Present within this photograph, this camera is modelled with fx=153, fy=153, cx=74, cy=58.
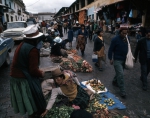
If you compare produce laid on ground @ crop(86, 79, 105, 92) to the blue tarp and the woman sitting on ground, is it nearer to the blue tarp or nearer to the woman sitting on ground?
the blue tarp

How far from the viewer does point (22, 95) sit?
2.52 metres

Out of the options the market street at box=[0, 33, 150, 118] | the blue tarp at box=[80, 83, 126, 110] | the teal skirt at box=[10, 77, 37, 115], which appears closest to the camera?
the teal skirt at box=[10, 77, 37, 115]

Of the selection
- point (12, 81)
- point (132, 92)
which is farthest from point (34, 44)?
point (132, 92)

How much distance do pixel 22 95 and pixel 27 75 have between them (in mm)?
353

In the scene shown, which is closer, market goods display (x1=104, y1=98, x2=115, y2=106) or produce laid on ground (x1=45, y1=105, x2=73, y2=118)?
produce laid on ground (x1=45, y1=105, x2=73, y2=118)

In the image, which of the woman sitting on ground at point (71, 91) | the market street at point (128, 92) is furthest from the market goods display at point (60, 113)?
the market street at point (128, 92)

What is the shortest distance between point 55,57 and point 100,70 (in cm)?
229

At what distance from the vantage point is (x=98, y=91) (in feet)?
15.2

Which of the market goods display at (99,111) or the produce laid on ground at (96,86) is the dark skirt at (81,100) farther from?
the produce laid on ground at (96,86)

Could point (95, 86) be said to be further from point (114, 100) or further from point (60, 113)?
point (60, 113)

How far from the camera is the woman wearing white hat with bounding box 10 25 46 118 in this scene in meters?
2.40

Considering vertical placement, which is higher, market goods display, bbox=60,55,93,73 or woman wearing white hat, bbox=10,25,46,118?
woman wearing white hat, bbox=10,25,46,118

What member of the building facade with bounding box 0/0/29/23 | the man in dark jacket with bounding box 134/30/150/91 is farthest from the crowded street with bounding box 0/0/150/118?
the building facade with bounding box 0/0/29/23

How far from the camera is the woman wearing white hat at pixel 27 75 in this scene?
2400 millimetres
